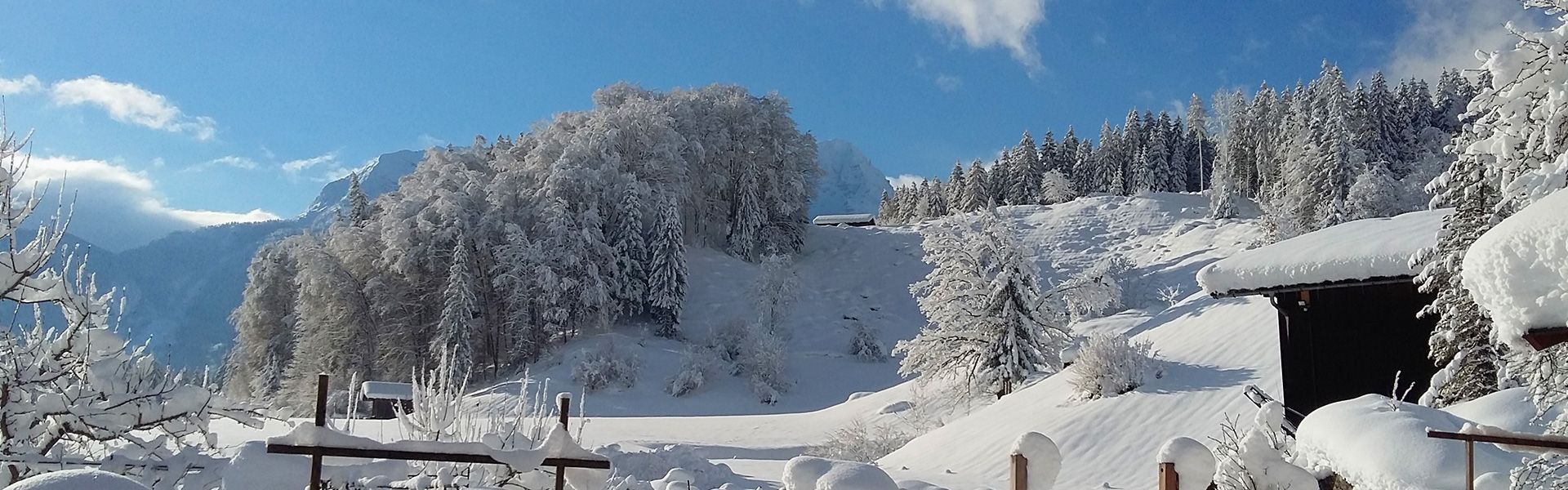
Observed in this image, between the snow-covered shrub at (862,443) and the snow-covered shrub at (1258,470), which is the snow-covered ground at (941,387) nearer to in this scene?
the snow-covered shrub at (862,443)

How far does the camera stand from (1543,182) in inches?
173

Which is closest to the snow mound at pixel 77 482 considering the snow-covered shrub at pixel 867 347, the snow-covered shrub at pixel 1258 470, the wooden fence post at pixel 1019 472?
the wooden fence post at pixel 1019 472

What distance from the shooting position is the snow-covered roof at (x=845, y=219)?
58.1 meters

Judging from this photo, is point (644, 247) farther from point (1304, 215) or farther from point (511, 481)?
point (511, 481)

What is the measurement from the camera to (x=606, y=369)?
2684cm

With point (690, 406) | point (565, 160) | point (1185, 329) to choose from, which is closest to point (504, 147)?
point (565, 160)

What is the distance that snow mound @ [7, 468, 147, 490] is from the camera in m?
1.67

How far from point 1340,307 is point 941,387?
35.3 feet

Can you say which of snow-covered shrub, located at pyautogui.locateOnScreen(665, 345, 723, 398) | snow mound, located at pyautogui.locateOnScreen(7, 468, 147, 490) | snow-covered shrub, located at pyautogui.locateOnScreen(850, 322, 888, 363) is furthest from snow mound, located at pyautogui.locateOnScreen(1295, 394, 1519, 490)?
snow-covered shrub, located at pyautogui.locateOnScreen(850, 322, 888, 363)

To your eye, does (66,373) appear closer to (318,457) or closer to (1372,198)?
(318,457)

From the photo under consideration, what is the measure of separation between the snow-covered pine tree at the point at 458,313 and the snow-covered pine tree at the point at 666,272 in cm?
637

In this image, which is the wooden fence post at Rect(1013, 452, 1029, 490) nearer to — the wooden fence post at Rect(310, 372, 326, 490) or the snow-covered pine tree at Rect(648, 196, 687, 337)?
the wooden fence post at Rect(310, 372, 326, 490)

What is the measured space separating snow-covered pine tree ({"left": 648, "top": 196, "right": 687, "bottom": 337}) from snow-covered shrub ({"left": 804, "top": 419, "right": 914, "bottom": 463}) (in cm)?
1627

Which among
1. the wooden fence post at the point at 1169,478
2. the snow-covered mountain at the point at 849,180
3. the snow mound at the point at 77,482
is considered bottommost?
the wooden fence post at the point at 1169,478
